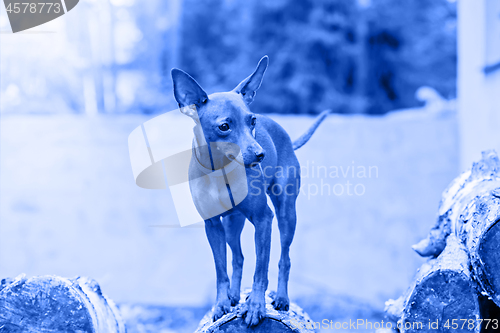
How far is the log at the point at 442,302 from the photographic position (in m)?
1.87

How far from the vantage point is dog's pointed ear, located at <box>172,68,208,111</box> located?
1675 millimetres

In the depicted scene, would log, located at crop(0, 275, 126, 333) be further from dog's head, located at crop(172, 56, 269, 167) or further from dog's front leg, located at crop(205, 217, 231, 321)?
dog's head, located at crop(172, 56, 269, 167)

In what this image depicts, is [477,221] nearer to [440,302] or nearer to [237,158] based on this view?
[440,302]

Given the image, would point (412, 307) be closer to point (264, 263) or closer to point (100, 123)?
point (264, 263)

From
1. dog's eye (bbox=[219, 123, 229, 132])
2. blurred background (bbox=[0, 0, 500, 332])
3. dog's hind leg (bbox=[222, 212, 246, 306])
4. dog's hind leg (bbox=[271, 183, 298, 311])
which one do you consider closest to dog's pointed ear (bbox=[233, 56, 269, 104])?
dog's eye (bbox=[219, 123, 229, 132])

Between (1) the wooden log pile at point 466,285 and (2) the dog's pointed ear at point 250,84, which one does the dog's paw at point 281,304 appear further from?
(2) the dog's pointed ear at point 250,84

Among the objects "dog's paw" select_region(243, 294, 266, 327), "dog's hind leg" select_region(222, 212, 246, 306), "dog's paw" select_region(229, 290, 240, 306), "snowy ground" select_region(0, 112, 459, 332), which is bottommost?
"snowy ground" select_region(0, 112, 459, 332)

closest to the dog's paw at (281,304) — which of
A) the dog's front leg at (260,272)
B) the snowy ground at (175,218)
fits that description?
the dog's front leg at (260,272)

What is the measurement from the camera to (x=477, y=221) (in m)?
1.98

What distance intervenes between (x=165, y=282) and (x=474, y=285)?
3.25 m

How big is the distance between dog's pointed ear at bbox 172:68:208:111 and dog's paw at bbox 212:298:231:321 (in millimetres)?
839

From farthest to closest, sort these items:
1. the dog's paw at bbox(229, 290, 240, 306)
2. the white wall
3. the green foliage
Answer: the green foliage → the white wall → the dog's paw at bbox(229, 290, 240, 306)

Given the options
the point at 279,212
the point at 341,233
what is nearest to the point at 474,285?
the point at 279,212

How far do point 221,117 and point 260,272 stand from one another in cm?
66
